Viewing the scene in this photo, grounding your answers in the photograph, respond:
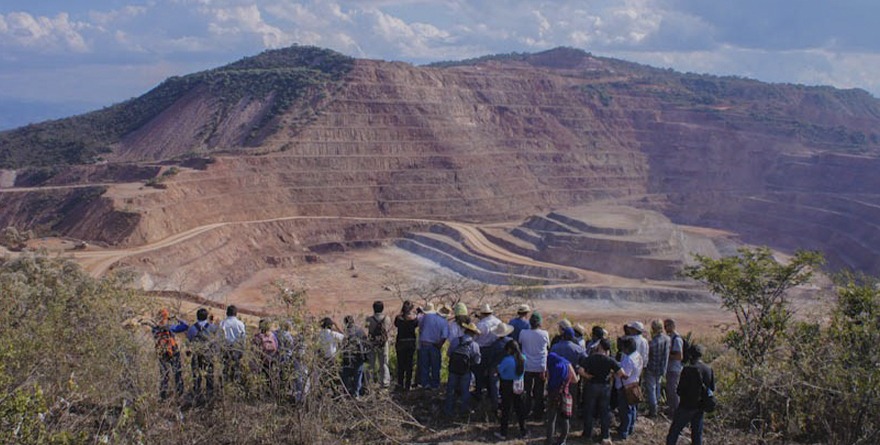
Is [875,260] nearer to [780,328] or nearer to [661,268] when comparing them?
[661,268]

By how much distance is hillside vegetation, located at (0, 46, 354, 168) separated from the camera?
219ft

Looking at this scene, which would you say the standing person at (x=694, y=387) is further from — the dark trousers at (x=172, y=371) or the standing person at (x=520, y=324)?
the dark trousers at (x=172, y=371)

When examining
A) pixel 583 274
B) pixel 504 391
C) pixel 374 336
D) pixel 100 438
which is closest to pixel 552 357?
pixel 504 391

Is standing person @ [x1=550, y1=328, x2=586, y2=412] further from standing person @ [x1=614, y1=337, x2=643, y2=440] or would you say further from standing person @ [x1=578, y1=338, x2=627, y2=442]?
standing person @ [x1=614, y1=337, x2=643, y2=440]

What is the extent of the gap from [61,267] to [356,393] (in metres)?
20.2

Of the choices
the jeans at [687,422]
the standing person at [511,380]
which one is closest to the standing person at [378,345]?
the standing person at [511,380]

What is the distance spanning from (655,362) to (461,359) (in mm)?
3606

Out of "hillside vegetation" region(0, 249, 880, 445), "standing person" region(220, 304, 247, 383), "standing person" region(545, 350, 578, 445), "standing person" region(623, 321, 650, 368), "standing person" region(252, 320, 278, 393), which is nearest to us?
"hillside vegetation" region(0, 249, 880, 445)

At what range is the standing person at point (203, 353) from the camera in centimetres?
927

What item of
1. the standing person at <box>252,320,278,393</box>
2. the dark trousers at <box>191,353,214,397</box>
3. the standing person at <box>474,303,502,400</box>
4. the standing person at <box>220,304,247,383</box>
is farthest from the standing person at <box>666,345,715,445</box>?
the dark trousers at <box>191,353,214,397</box>

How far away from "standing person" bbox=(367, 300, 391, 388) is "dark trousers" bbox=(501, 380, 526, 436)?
246cm

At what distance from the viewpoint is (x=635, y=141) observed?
81.6m

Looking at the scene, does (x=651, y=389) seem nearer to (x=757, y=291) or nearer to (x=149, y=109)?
(x=757, y=291)

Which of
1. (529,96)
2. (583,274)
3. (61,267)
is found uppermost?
(529,96)
